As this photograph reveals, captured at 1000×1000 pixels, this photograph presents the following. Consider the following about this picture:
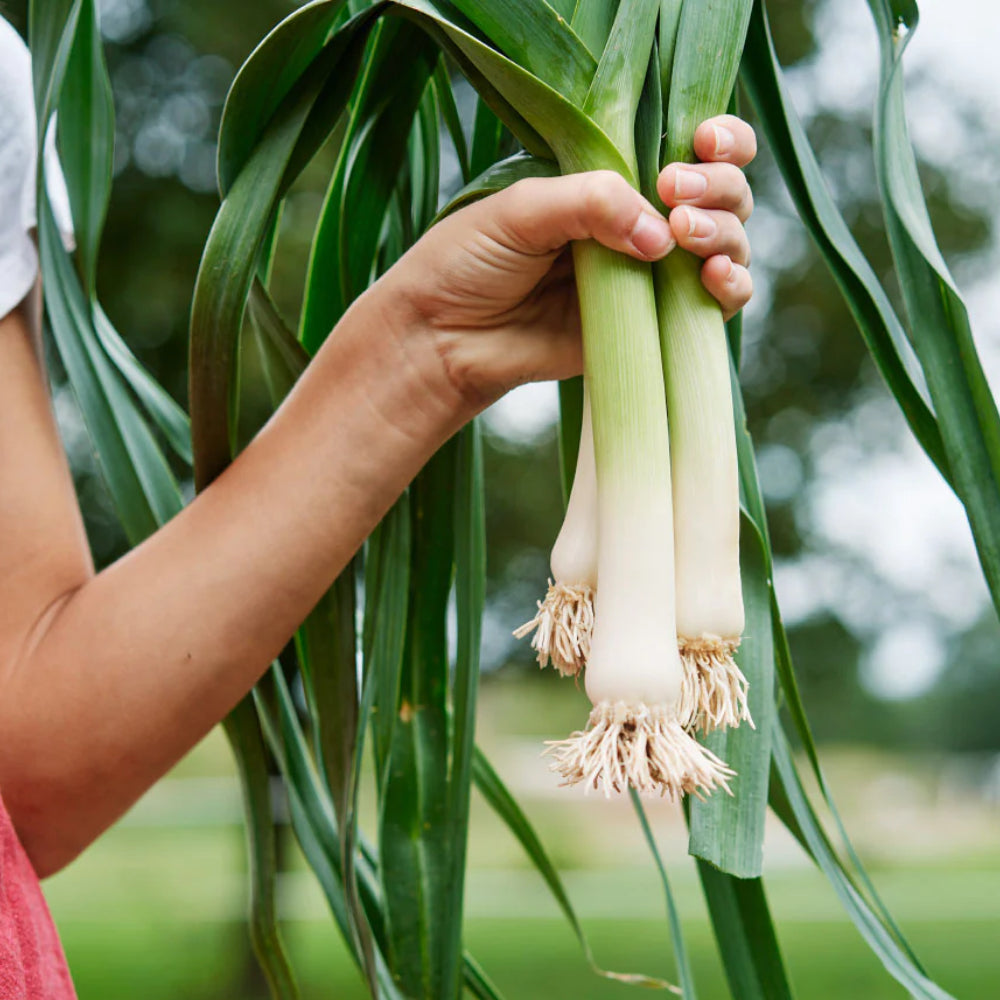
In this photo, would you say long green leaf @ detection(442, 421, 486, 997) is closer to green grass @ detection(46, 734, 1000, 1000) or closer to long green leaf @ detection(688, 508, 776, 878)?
long green leaf @ detection(688, 508, 776, 878)

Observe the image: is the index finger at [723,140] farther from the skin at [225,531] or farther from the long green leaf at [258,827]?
the long green leaf at [258,827]

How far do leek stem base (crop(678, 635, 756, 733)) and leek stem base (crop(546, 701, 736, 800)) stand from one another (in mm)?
14

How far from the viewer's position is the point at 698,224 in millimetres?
351

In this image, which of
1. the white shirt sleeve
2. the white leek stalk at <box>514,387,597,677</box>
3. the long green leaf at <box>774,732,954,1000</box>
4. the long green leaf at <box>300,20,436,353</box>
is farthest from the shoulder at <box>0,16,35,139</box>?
the long green leaf at <box>774,732,954,1000</box>

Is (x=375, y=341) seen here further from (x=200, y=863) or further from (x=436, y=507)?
(x=200, y=863)

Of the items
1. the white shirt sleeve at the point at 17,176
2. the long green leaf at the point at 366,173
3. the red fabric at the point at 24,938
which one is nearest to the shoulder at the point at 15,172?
the white shirt sleeve at the point at 17,176

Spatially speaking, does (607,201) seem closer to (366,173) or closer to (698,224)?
(698,224)

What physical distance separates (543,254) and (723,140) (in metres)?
0.07

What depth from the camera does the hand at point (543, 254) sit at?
1.14ft

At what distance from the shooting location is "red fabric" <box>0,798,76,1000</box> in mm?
401

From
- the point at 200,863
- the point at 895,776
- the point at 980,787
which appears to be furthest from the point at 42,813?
the point at 895,776

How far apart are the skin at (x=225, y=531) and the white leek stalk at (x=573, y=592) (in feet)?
0.32

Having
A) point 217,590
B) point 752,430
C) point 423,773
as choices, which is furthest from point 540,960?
point 217,590

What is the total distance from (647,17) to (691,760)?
0.24 m
